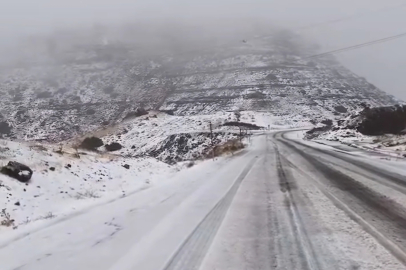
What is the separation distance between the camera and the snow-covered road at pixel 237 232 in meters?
4.36

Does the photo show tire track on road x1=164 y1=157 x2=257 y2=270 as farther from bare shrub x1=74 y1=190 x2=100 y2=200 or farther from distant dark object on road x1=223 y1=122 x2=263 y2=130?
distant dark object on road x1=223 y1=122 x2=263 y2=130

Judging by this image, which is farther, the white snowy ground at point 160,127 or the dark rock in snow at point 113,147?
the white snowy ground at point 160,127

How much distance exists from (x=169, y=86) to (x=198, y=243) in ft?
438

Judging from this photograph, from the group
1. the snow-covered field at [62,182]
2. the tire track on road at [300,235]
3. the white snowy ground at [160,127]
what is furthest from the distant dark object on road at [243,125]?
the tire track on road at [300,235]

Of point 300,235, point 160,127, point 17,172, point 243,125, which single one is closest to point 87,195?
point 17,172

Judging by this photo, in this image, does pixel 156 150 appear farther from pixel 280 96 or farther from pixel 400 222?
pixel 280 96

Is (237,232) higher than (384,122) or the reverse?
the reverse

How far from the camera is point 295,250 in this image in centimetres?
452

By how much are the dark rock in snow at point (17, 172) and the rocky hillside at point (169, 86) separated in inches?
2941

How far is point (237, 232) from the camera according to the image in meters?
5.52

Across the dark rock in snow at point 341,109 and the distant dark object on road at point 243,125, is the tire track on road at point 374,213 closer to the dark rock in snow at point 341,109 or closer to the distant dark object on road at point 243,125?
the distant dark object on road at point 243,125

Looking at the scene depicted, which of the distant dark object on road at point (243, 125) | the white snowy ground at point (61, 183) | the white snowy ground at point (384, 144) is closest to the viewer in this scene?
the white snowy ground at point (61, 183)

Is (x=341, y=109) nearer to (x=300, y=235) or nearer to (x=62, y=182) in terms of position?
(x=62, y=182)

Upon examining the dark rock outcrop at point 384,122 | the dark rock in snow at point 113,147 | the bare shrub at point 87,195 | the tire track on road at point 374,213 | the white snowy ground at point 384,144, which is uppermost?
the dark rock outcrop at point 384,122
